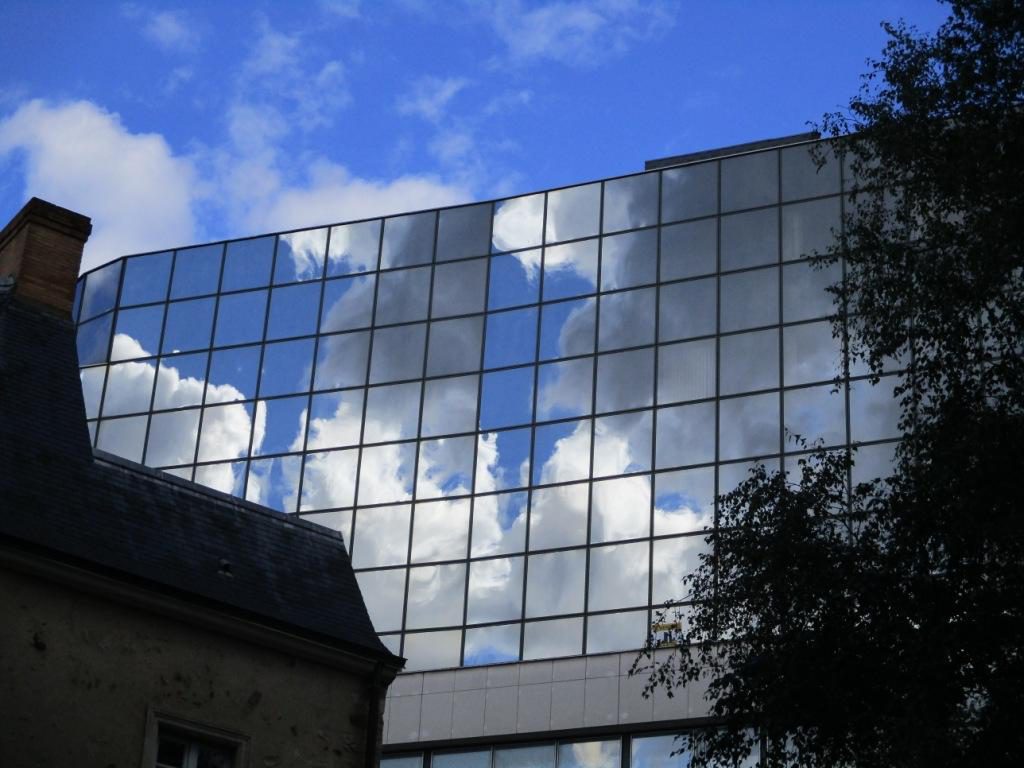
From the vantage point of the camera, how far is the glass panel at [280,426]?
52531 millimetres

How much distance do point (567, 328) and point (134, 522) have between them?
91.5 ft

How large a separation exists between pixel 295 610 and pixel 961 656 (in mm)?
8891

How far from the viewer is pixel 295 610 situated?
24.2 metres

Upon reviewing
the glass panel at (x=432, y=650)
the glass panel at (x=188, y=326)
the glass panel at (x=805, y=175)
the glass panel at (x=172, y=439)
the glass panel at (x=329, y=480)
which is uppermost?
the glass panel at (x=805, y=175)

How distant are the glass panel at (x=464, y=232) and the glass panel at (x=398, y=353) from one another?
8.46ft

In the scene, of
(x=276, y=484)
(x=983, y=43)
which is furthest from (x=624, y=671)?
(x=983, y=43)

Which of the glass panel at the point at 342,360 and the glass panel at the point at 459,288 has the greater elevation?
the glass panel at the point at 459,288

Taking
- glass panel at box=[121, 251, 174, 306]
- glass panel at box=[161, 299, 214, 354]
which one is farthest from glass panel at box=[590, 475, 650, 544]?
glass panel at box=[121, 251, 174, 306]

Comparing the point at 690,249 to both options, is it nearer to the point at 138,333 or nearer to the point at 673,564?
the point at 673,564

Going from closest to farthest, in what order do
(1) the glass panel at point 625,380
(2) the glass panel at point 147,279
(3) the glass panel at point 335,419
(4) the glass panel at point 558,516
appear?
1. (4) the glass panel at point 558,516
2. (1) the glass panel at point 625,380
3. (3) the glass panel at point 335,419
4. (2) the glass panel at point 147,279

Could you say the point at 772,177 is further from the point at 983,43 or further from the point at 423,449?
the point at 983,43

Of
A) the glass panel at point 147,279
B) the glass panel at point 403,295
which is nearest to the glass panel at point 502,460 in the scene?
the glass panel at point 403,295

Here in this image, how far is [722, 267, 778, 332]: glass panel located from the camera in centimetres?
4797

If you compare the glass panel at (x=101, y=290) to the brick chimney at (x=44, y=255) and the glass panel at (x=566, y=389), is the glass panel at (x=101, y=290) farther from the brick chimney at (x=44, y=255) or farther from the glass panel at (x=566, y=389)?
the brick chimney at (x=44, y=255)
